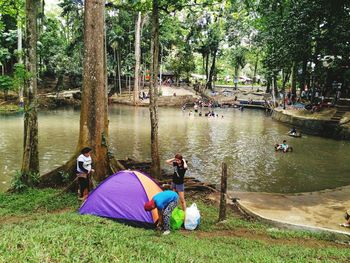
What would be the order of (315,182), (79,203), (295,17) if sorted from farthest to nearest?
1. (295,17)
2. (315,182)
3. (79,203)

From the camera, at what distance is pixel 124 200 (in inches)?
318

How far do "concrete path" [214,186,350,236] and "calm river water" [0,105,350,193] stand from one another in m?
2.04

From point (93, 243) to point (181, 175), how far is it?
432 cm

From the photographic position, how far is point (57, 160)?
1591 centimetres

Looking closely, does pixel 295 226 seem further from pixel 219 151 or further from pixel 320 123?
pixel 320 123

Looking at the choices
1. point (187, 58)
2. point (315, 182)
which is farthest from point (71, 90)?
point (315, 182)

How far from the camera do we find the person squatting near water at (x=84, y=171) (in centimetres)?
905

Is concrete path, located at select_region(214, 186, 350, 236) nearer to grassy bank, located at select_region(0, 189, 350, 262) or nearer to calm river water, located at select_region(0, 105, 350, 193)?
grassy bank, located at select_region(0, 189, 350, 262)

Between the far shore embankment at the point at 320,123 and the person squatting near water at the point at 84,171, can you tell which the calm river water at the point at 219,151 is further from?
the person squatting near water at the point at 84,171

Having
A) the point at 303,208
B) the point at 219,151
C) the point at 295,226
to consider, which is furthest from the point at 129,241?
the point at 219,151

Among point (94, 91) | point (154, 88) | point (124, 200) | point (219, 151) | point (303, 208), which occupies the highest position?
point (154, 88)

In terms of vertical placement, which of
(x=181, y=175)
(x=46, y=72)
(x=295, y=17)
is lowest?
(x=181, y=175)

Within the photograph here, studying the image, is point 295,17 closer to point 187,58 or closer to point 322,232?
point 322,232

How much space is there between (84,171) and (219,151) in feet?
39.1
